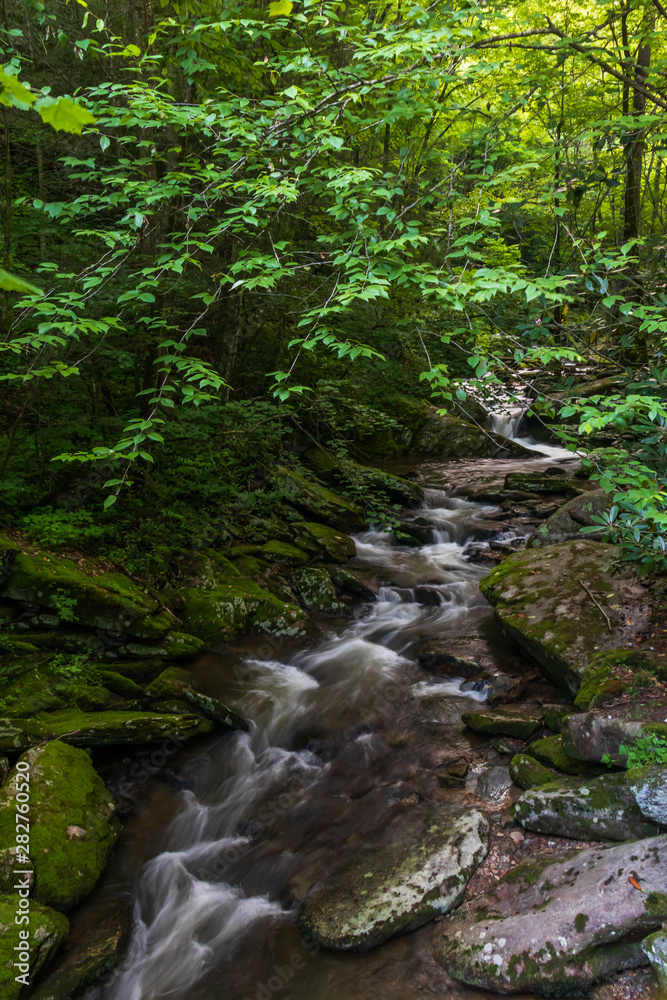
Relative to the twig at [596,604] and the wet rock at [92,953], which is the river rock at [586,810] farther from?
the wet rock at [92,953]

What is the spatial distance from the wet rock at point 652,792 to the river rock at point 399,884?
108cm

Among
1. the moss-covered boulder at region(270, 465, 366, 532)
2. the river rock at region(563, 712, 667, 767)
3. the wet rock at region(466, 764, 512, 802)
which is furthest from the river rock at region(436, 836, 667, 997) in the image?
the moss-covered boulder at region(270, 465, 366, 532)

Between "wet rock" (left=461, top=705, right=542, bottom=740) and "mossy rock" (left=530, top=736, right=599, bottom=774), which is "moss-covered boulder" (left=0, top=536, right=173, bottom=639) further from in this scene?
"mossy rock" (left=530, top=736, right=599, bottom=774)

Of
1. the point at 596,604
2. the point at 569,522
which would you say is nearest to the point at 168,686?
the point at 596,604

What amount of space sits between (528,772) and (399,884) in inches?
46.9

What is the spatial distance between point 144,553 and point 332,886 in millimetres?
4421

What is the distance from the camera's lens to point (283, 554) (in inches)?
330

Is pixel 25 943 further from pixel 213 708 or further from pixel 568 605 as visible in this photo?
pixel 568 605

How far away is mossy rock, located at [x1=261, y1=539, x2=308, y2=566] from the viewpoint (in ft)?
27.3

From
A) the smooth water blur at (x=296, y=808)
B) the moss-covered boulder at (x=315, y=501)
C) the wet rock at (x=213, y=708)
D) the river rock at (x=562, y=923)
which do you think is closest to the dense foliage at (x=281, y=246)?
the moss-covered boulder at (x=315, y=501)

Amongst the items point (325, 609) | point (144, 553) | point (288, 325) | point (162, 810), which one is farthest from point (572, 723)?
point (288, 325)

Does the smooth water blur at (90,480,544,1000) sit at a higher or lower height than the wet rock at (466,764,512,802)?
lower

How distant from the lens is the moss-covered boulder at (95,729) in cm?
462

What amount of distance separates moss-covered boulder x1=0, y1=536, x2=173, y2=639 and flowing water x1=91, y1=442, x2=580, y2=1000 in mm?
889
